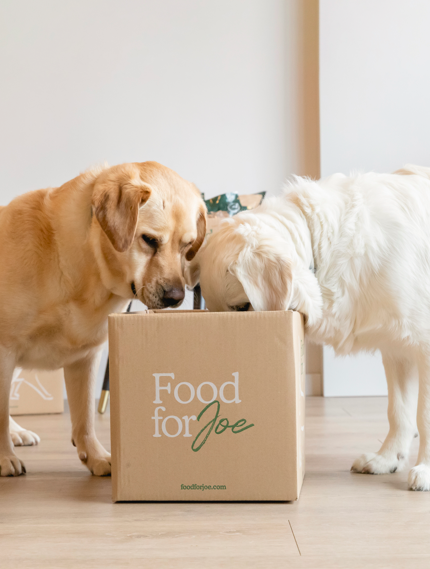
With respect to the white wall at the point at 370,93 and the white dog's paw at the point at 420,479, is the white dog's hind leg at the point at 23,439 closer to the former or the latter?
the white dog's paw at the point at 420,479

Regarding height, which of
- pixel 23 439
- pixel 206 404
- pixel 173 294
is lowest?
pixel 23 439

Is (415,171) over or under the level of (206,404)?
over

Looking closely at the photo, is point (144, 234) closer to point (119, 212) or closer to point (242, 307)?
point (119, 212)

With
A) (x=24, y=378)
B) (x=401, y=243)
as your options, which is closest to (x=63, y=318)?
(x=401, y=243)

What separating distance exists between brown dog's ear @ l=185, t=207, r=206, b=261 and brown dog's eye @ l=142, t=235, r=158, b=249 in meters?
0.14

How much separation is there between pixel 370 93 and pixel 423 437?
2511 mm

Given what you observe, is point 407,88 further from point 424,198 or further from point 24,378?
point 24,378

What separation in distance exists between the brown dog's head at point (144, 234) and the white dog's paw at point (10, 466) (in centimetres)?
60

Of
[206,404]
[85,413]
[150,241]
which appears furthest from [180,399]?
[85,413]

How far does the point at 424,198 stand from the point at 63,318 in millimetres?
1104

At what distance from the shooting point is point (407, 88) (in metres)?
3.34

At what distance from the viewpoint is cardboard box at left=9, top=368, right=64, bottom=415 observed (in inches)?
117

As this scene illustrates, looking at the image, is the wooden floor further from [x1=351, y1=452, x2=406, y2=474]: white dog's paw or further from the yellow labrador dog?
the yellow labrador dog

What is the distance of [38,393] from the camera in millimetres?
3002
